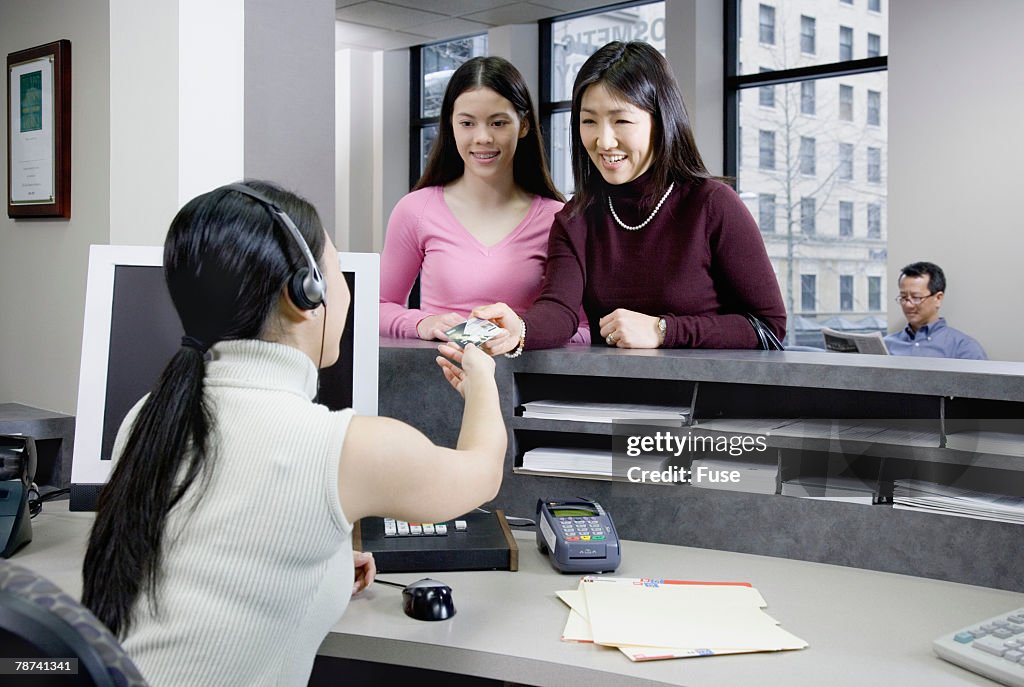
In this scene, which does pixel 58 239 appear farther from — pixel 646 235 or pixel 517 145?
pixel 646 235

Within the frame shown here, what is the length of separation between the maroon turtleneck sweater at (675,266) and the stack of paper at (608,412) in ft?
0.49

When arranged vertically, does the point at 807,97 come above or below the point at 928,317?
above

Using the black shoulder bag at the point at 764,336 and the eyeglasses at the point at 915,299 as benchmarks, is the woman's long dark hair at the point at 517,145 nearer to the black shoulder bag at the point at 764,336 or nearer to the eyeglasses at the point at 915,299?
the black shoulder bag at the point at 764,336

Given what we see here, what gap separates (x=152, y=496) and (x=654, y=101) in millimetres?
1144

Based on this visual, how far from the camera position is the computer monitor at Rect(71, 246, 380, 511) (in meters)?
1.52

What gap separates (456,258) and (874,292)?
3.50 meters

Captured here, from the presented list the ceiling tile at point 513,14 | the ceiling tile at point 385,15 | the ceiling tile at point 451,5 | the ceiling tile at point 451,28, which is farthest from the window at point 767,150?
the ceiling tile at point 385,15

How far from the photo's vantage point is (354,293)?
1558 mm

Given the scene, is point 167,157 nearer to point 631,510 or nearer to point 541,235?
point 541,235

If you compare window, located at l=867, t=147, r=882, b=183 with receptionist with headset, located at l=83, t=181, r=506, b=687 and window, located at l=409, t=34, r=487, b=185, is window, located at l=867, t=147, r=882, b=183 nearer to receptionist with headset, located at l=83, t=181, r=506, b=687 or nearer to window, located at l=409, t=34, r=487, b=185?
window, located at l=409, t=34, r=487, b=185

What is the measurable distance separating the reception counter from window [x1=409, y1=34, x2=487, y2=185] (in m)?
5.84

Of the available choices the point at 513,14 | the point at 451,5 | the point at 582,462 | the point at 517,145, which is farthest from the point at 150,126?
the point at 513,14

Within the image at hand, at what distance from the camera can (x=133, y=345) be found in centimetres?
154

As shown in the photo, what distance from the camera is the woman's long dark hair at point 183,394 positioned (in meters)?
0.93
